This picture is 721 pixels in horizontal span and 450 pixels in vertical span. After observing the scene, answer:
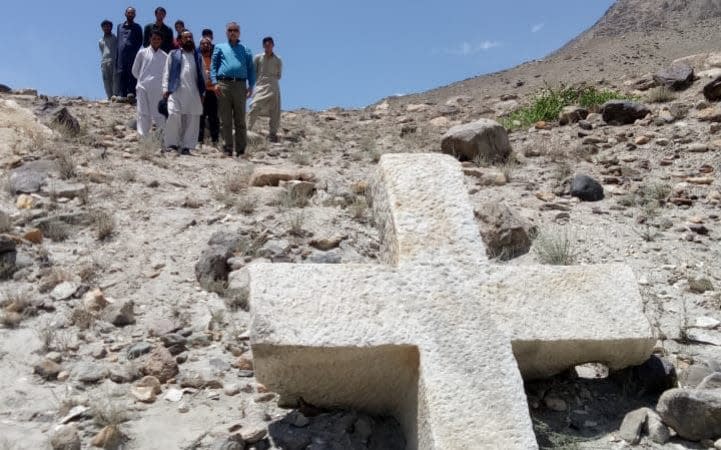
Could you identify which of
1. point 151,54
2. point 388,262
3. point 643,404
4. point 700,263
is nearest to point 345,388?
point 388,262

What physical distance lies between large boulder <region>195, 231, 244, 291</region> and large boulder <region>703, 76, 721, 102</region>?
22.9 ft

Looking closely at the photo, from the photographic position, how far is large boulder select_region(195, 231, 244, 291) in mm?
4953

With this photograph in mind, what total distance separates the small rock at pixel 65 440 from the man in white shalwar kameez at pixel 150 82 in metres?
6.59

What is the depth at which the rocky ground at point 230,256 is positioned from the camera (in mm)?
3334

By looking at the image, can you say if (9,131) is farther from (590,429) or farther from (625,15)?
(625,15)

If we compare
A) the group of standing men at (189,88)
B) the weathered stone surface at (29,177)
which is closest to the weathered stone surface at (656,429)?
the weathered stone surface at (29,177)

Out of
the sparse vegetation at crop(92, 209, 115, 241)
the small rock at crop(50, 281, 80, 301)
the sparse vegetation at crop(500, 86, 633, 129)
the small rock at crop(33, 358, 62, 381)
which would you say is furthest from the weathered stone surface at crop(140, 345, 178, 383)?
the sparse vegetation at crop(500, 86, 633, 129)

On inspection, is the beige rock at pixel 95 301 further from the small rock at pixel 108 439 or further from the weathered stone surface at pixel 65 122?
the weathered stone surface at pixel 65 122

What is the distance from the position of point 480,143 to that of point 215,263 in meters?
4.33

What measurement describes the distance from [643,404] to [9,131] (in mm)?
7237

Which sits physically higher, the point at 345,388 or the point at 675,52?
the point at 675,52

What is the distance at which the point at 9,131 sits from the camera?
26.2 feet

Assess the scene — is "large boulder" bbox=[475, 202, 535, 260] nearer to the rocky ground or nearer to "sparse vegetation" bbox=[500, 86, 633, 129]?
the rocky ground

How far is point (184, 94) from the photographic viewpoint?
9.02 metres
